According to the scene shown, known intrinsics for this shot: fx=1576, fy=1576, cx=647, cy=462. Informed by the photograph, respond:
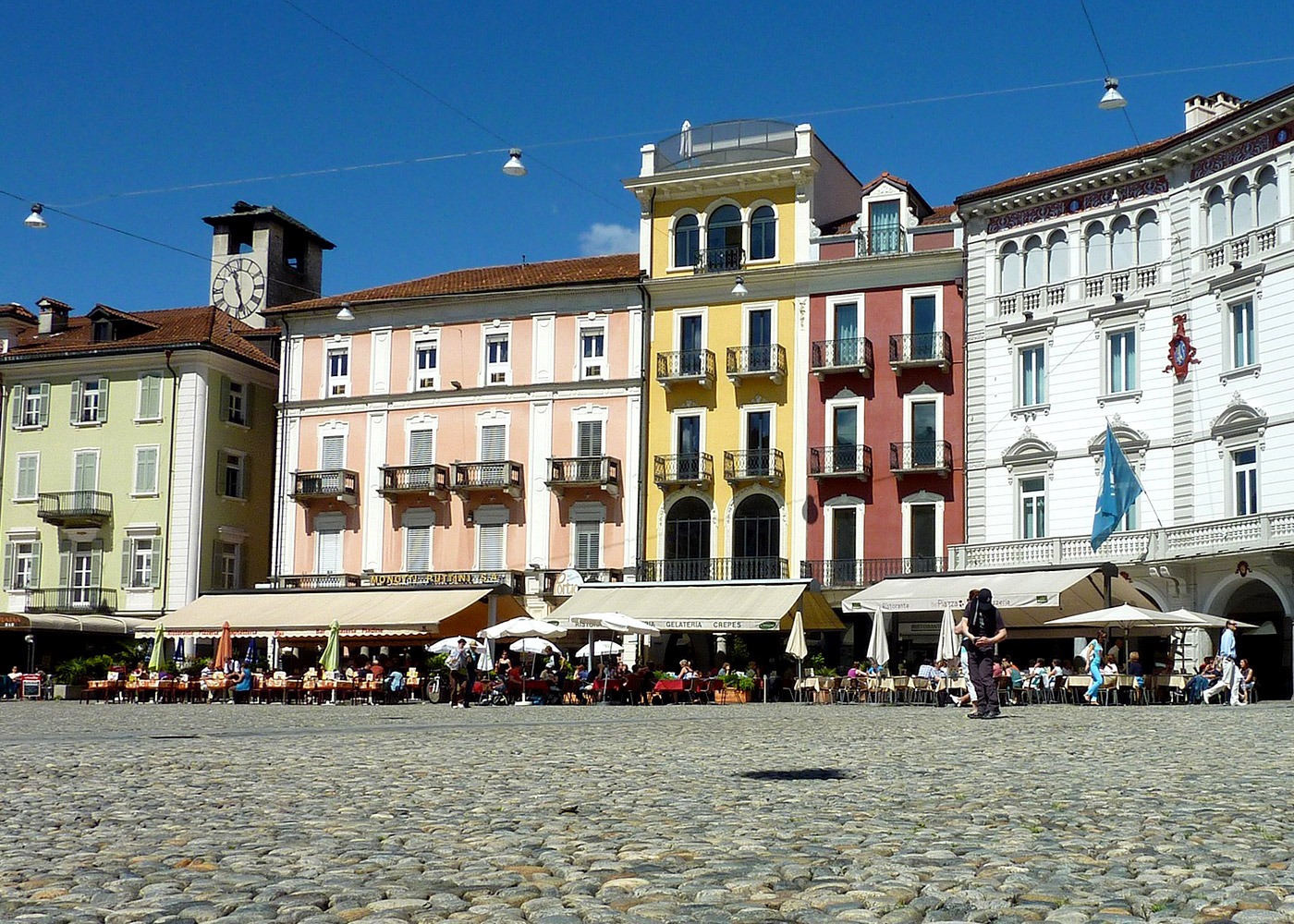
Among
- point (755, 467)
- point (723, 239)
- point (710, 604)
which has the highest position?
point (723, 239)

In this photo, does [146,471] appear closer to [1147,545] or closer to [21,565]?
[21,565]

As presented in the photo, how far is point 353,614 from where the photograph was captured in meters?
44.3

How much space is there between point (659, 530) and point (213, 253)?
25.4 m

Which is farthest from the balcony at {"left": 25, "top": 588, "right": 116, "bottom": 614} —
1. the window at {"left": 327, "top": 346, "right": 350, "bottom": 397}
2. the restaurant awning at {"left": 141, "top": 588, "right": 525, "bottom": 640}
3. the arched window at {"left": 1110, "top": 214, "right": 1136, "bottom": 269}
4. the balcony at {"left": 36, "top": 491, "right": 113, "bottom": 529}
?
the arched window at {"left": 1110, "top": 214, "right": 1136, "bottom": 269}

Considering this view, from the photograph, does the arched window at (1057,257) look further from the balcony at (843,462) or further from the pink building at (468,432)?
the pink building at (468,432)

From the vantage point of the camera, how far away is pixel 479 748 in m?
15.0

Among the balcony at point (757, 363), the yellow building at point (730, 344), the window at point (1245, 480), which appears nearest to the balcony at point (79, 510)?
the yellow building at point (730, 344)

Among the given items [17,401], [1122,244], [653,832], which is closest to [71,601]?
[17,401]

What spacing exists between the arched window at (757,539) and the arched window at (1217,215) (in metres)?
13.8

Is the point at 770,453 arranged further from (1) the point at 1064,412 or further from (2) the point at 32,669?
(2) the point at 32,669

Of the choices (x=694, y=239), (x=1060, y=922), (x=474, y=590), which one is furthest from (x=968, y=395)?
(x=1060, y=922)

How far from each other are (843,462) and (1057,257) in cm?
801

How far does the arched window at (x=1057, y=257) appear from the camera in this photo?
137 ft

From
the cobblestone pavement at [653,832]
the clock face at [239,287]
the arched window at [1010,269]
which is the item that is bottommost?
the cobblestone pavement at [653,832]
